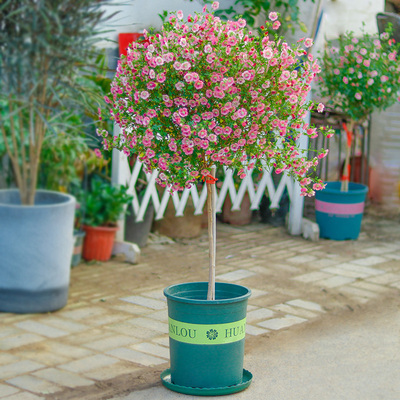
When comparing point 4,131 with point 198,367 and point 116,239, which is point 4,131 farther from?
point 198,367

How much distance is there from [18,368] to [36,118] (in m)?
1.75

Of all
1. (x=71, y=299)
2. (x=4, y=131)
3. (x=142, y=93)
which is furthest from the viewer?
(x=71, y=299)

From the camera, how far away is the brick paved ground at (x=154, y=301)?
3764 mm

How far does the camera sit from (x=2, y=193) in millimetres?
4992

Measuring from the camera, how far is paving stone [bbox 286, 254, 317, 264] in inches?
256

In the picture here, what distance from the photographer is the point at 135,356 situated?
160 inches

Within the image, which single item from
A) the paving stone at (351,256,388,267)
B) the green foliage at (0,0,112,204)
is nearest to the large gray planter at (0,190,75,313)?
the green foliage at (0,0,112,204)

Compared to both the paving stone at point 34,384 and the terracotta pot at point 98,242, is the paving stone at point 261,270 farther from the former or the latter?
the paving stone at point 34,384

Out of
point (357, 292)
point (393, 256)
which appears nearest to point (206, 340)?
point (357, 292)

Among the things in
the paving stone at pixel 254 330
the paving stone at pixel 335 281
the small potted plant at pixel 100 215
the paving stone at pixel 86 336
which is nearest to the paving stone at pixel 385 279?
the paving stone at pixel 335 281

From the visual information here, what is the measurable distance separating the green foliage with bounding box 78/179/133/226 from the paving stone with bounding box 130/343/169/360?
1.96 metres

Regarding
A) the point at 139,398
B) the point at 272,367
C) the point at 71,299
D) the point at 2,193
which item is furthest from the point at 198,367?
the point at 2,193

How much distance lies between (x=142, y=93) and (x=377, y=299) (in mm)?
2998

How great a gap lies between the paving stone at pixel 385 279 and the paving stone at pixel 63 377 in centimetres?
304
